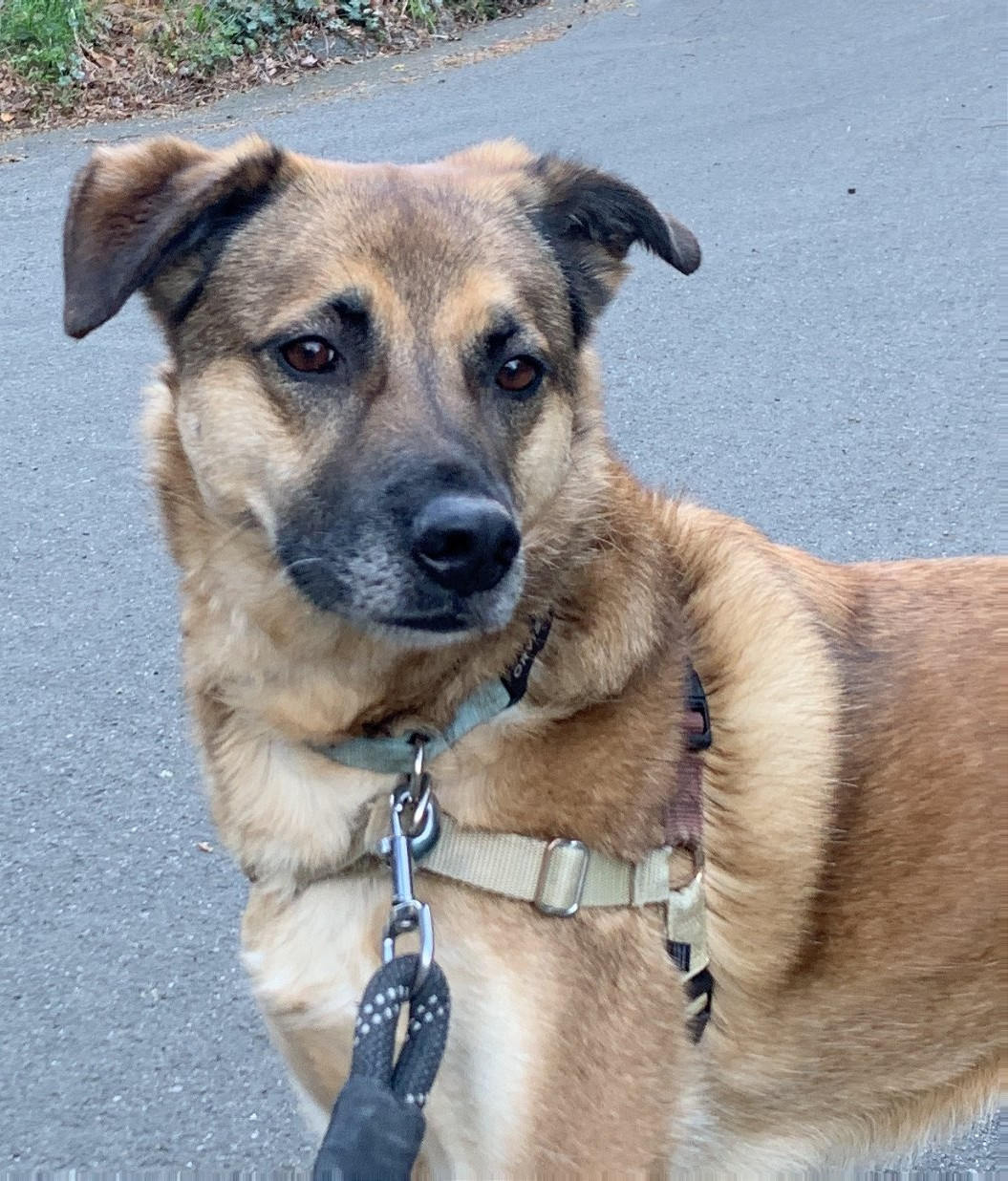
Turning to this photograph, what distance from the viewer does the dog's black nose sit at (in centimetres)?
188

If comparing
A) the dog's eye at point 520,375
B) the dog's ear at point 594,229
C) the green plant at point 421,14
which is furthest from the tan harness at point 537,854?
the green plant at point 421,14

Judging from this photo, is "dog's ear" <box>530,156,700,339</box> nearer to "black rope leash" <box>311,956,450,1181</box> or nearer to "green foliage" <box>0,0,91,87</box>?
"black rope leash" <box>311,956,450,1181</box>

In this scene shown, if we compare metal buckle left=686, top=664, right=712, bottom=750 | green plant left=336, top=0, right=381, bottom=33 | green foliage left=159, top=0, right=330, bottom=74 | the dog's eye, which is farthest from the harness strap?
green plant left=336, top=0, right=381, bottom=33

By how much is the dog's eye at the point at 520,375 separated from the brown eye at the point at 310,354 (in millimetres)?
301

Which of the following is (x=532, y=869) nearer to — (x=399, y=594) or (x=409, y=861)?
(x=409, y=861)

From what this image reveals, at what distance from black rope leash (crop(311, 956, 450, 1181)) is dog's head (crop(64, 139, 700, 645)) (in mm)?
581

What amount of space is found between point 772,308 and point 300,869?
12.6ft

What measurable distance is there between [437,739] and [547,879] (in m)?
0.29

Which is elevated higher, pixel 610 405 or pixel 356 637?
pixel 356 637

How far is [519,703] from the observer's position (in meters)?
2.07

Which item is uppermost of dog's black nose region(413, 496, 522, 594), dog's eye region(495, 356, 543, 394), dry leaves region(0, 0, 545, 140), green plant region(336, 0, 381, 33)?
dog's eye region(495, 356, 543, 394)

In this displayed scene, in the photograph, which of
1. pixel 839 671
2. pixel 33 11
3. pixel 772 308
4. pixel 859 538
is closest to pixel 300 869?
pixel 839 671

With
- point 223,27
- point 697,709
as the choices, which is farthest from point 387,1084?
point 223,27

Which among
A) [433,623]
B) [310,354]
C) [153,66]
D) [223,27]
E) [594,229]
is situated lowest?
[153,66]
